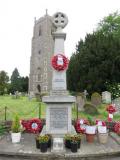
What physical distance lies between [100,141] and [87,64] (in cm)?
1870

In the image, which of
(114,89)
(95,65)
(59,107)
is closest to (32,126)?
(59,107)

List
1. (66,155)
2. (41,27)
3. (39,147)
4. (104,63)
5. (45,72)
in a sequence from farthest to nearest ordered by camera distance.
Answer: (41,27) → (45,72) → (104,63) → (39,147) → (66,155)

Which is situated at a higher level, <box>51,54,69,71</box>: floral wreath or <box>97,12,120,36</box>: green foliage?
<box>97,12,120,36</box>: green foliage

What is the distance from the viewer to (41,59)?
62.7 metres

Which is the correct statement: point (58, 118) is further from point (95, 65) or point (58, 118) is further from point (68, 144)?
point (95, 65)

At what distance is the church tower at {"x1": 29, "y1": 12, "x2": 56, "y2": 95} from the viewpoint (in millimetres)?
61434

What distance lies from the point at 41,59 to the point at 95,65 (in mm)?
35765

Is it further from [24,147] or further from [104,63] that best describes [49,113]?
[104,63]

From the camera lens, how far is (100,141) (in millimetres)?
10117

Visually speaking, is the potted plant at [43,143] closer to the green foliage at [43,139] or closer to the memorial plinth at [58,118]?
the green foliage at [43,139]

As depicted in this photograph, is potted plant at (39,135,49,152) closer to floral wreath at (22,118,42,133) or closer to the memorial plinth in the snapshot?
the memorial plinth

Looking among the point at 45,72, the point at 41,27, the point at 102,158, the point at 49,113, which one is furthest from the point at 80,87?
the point at 41,27

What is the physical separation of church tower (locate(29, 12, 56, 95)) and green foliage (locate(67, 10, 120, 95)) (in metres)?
30.9

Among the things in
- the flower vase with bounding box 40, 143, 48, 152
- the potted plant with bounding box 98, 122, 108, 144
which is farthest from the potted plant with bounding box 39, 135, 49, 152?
the potted plant with bounding box 98, 122, 108, 144
